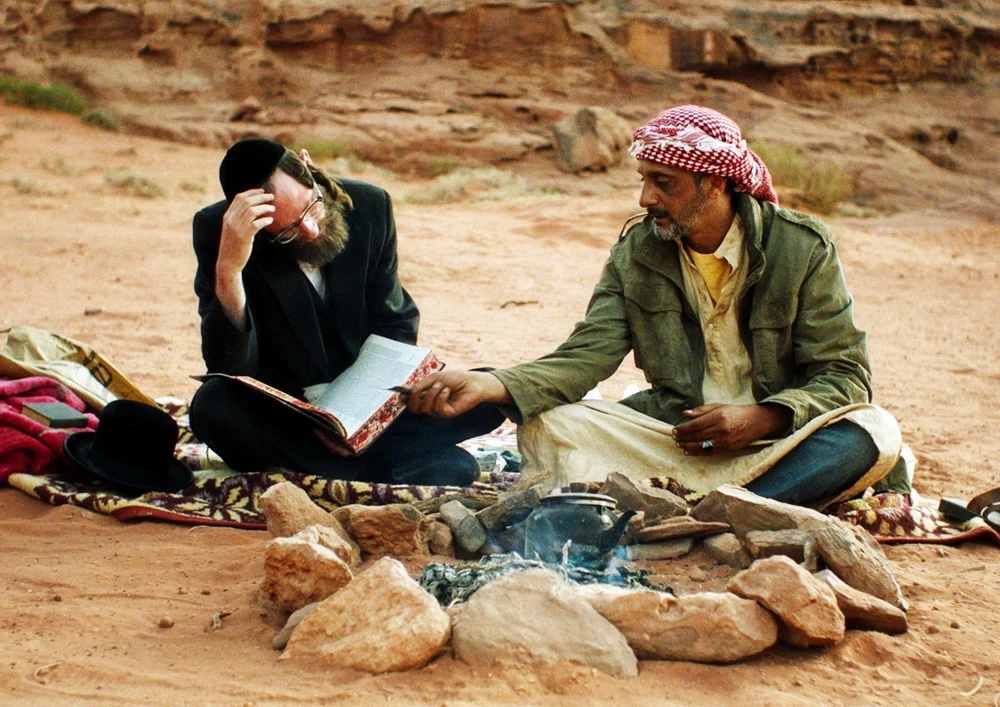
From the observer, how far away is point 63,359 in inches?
204

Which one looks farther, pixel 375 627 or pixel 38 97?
pixel 38 97

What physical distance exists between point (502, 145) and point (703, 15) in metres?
5.86

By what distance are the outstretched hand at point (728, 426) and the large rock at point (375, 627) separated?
4.67 feet

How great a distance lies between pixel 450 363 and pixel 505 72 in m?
14.3

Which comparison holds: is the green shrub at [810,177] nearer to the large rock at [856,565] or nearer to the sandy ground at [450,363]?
the sandy ground at [450,363]

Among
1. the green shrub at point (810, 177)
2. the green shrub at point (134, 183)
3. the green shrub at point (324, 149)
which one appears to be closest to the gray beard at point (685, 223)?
the green shrub at point (134, 183)

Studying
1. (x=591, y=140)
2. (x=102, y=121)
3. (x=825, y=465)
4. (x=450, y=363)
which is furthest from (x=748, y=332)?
(x=102, y=121)

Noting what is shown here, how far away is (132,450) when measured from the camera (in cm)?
438

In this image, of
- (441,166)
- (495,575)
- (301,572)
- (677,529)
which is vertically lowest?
(441,166)

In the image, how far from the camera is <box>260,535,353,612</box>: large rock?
121 inches

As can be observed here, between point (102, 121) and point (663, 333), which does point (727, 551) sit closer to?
point (663, 333)

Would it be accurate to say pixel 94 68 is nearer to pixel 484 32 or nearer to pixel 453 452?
pixel 484 32

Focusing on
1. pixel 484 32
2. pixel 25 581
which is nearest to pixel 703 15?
pixel 484 32

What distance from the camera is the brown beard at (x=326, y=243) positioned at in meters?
4.27
